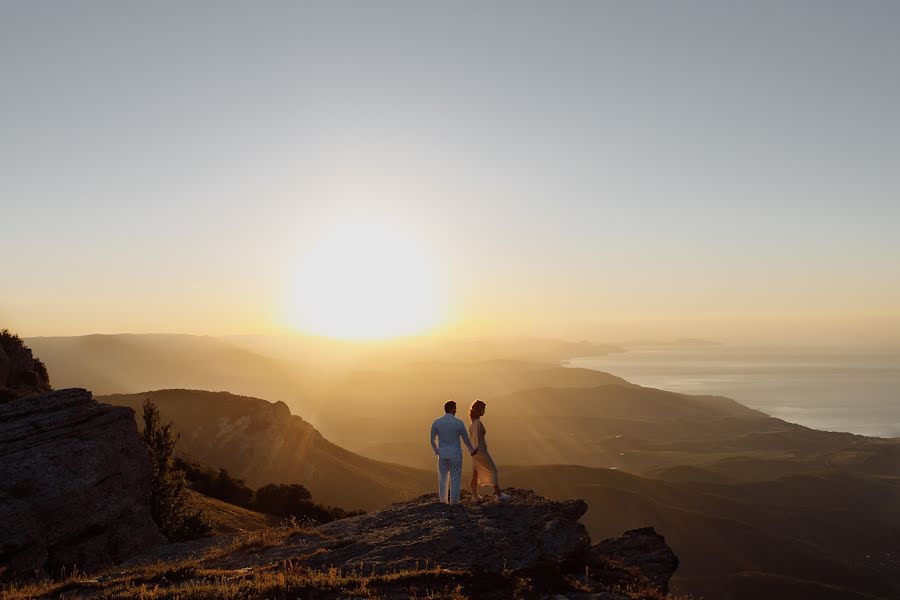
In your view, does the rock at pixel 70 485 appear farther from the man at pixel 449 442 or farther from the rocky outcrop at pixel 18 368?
the rocky outcrop at pixel 18 368

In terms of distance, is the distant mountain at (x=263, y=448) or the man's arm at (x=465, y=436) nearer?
the man's arm at (x=465, y=436)

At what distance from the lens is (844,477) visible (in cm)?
13212

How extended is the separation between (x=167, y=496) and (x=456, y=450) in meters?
16.4

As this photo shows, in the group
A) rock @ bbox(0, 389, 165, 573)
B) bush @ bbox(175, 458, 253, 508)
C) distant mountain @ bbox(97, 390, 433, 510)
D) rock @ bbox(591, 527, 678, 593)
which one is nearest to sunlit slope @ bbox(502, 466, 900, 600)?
distant mountain @ bbox(97, 390, 433, 510)

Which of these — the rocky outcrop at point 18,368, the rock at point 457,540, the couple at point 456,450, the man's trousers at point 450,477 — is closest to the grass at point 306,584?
the rock at point 457,540

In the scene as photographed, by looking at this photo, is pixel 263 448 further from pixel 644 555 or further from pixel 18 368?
pixel 644 555

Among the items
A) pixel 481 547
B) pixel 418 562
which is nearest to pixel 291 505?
pixel 481 547

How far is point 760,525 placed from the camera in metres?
97.7

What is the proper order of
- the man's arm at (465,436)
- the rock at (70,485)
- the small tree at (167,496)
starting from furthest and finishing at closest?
1. the small tree at (167,496)
2. the rock at (70,485)
3. the man's arm at (465,436)

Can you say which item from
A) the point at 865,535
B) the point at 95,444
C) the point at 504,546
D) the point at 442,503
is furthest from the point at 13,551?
the point at 865,535

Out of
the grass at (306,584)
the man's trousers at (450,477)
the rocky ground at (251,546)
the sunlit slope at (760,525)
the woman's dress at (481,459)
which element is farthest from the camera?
the sunlit slope at (760,525)

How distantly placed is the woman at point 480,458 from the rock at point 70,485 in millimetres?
11332

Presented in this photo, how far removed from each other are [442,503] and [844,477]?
150 metres

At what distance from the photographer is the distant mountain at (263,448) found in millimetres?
74250
